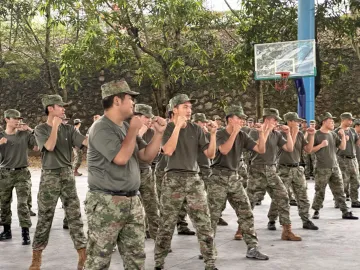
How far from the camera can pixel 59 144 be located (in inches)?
259

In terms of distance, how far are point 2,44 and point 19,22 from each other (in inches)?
121

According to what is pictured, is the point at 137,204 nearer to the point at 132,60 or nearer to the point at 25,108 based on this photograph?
the point at 132,60

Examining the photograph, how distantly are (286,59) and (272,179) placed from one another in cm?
683

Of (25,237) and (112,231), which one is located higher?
(112,231)

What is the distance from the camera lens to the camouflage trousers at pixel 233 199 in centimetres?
660

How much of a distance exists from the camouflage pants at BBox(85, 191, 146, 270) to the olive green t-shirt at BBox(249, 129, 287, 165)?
4109 mm

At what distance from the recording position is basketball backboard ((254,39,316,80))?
13.9 meters

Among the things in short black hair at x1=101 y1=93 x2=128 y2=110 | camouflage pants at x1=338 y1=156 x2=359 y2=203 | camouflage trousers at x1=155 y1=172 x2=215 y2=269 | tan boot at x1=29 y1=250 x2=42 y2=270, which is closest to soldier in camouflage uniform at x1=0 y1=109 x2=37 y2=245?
tan boot at x1=29 y1=250 x2=42 y2=270

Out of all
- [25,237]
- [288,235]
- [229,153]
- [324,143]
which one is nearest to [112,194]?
[229,153]

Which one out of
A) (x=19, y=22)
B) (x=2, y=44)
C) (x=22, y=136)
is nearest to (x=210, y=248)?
(x=22, y=136)

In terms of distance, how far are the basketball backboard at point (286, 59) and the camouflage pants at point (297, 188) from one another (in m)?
5.62

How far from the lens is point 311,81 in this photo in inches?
594

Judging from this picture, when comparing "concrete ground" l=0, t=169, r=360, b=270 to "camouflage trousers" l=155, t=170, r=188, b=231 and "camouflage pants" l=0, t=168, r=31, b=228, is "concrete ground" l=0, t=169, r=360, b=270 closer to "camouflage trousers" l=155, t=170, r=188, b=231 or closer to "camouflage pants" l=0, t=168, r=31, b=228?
"camouflage trousers" l=155, t=170, r=188, b=231

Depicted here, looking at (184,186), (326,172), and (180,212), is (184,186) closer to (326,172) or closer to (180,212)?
(180,212)
